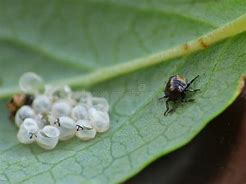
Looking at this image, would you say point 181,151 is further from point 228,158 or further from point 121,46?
point 121,46

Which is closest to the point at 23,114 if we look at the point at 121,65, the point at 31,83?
the point at 31,83

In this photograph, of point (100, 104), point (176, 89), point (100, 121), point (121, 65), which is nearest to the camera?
point (176, 89)

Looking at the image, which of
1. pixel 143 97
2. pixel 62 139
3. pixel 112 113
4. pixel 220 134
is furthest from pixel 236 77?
pixel 62 139

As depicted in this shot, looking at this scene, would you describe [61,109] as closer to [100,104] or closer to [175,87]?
[100,104]

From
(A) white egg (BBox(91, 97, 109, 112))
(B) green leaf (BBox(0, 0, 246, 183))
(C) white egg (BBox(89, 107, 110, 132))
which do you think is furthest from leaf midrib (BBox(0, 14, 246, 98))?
(C) white egg (BBox(89, 107, 110, 132))

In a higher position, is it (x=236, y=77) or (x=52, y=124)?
(x=52, y=124)

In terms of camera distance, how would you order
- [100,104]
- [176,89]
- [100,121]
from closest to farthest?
[176,89]
[100,121]
[100,104]
